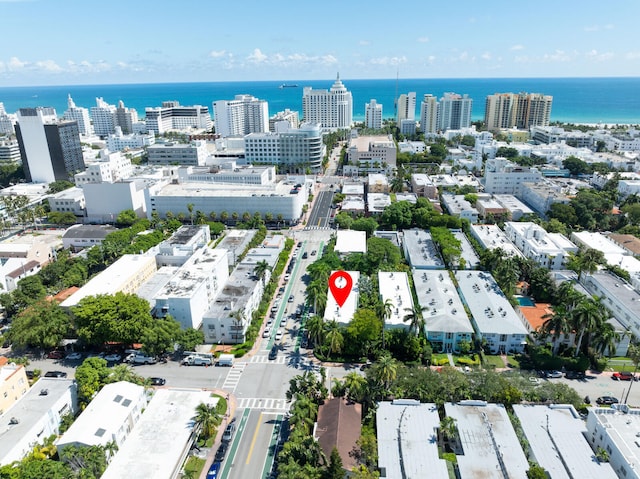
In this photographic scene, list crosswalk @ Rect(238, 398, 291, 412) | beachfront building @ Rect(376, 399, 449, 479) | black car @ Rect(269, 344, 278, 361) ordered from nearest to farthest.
Result: beachfront building @ Rect(376, 399, 449, 479), crosswalk @ Rect(238, 398, 291, 412), black car @ Rect(269, 344, 278, 361)

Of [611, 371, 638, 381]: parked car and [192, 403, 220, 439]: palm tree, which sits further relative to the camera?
[611, 371, 638, 381]: parked car

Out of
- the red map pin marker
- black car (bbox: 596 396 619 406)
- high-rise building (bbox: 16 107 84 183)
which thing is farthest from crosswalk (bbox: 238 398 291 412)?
high-rise building (bbox: 16 107 84 183)

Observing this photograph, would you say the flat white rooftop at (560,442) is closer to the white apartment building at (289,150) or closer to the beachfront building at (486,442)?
the beachfront building at (486,442)

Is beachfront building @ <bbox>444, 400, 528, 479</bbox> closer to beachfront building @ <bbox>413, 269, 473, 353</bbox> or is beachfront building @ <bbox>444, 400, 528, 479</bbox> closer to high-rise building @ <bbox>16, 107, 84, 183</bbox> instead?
beachfront building @ <bbox>413, 269, 473, 353</bbox>

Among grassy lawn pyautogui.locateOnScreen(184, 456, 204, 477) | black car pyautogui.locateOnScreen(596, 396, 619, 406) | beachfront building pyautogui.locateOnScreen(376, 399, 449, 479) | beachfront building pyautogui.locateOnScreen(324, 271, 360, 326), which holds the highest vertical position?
beachfront building pyautogui.locateOnScreen(324, 271, 360, 326)

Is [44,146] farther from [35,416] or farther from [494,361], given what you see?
[494,361]

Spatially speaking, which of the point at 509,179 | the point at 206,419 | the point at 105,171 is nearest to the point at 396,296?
the point at 206,419

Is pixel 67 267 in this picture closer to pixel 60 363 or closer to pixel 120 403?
pixel 60 363
